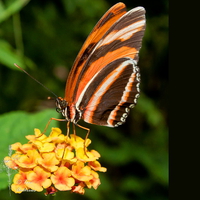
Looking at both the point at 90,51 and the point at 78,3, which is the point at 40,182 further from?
the point at 78,3

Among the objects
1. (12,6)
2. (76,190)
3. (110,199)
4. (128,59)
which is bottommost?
(110,199)

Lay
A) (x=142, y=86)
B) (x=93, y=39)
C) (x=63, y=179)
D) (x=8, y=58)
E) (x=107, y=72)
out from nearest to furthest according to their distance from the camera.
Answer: (x=63, y=179), (x=93, y=39), (x=107, y=72), (x=8, y=58), (x=142, y=86)

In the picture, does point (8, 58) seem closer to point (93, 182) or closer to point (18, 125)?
point (18, 125)

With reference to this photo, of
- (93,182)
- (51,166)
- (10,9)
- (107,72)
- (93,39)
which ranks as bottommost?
(93,182)

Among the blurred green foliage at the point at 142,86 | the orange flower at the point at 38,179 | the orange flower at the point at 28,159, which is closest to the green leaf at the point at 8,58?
the blurred green foliage at the point at 142,86

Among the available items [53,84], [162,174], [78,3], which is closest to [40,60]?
[53,84]

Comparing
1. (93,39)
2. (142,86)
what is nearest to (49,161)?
(93,39)

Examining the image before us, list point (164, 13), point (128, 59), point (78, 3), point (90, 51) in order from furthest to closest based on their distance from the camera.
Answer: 1. point (164, 13)
2. point (78, 3)
3. point (128, 59)
4. point (90, 51)

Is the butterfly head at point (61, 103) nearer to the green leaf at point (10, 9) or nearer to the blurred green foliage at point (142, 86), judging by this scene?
the green leaf at point (10, 9)
